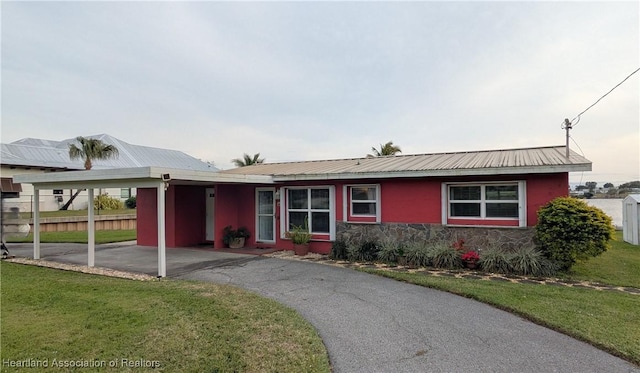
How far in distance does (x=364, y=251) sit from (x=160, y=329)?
246 inches

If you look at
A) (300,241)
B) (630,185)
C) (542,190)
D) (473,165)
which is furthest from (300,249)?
(630,185)

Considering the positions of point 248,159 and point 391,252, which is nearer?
point 391,252

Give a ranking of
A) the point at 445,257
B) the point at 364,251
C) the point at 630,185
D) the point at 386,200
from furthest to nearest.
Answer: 1. the point at 630,185
2. the point at 386,200
3. the point at 364,251
4. the point at 445,257

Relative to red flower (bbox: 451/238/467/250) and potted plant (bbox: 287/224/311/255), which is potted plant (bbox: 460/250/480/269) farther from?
potted plant (bbox: 287/224/311/255)

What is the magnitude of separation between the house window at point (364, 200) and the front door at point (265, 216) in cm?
303

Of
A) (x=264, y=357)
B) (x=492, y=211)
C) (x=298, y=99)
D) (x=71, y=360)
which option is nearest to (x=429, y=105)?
(x=298, y=99)

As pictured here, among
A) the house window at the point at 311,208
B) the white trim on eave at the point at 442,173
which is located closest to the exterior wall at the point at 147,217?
the white trim on eave at the point at 442,173

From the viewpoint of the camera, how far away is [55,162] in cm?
2947

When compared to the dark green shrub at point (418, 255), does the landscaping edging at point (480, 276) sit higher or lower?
lower

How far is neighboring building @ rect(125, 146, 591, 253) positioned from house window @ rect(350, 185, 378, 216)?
0.03m

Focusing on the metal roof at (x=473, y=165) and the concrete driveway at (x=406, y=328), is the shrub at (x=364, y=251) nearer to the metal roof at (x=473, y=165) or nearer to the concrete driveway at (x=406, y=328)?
the concrete driveway at (x=406, y=328)

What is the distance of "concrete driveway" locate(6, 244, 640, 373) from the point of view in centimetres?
373

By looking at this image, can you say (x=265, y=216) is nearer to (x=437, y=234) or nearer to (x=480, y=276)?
(x=437, y=234)

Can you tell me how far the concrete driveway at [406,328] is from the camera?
12.2ft
